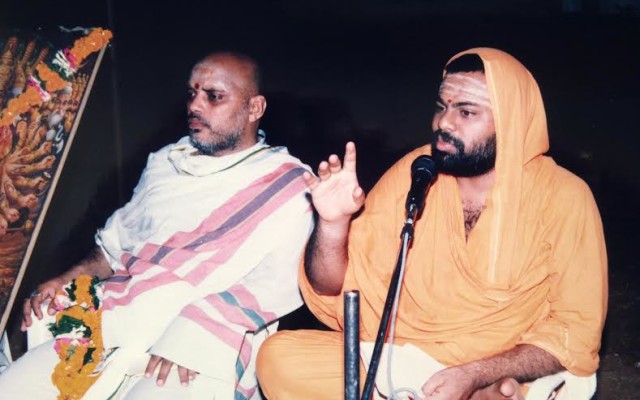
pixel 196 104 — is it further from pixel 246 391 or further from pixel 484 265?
pixel 484 265

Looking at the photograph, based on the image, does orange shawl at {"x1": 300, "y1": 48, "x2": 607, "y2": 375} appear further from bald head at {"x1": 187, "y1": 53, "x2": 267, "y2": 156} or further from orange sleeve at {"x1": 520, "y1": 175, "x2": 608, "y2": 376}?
bald head at {"x1": 187, "y1": 53, "x2": 267, "y2": 156}

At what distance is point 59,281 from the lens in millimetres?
3367

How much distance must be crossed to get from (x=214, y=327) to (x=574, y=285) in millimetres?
1576

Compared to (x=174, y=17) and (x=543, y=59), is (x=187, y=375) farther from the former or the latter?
(x=543, y=59)

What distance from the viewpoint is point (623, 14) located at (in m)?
9.56

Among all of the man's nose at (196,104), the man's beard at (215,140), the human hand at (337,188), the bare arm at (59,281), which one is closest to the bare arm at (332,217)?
the human hand at (337,188)

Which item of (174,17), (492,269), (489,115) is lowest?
(492,269)

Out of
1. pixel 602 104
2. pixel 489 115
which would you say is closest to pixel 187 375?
pixel 489 115

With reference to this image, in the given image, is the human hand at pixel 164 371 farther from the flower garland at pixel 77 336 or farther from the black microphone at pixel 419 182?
the black microphone at pixel 419 182

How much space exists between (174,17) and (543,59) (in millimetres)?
5230

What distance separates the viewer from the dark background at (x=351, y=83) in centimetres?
597

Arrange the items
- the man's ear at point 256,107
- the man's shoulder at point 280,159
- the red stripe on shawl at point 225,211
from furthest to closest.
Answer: the man's ear at point 256,107, the man's shoulder at point 280,159, the red stripe on shawl at point 225,211

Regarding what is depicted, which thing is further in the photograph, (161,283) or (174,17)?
(174,17)

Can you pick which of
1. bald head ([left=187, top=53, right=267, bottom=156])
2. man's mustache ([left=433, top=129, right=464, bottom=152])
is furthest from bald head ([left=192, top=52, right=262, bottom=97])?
man's mustache ([left=433, top=129, right=464, bottom=152])
